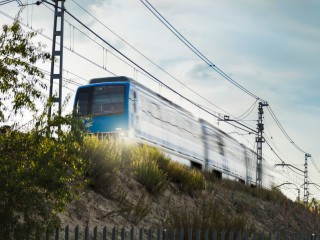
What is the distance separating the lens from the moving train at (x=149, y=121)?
888 inches

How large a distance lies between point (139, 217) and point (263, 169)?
32.9 meters

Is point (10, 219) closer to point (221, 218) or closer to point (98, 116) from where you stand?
point (221, 218)

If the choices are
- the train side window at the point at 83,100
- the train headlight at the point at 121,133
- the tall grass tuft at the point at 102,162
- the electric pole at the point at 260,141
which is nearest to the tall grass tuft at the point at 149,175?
the tall grass tuft at the point at 102,162

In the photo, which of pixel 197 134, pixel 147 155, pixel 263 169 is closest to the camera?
pixel 147 155

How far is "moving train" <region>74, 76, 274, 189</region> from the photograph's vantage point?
2256cm

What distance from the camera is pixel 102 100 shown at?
2334 centimetres

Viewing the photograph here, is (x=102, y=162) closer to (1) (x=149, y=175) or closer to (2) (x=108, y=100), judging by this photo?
(1) (x=149, y=175)

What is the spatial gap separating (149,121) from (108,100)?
1893mm

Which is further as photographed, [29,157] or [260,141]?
[260,141]

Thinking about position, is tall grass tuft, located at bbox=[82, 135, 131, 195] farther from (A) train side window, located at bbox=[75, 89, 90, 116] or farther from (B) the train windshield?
(A) train side window, located at bbox=[75, 89, 90, 116]

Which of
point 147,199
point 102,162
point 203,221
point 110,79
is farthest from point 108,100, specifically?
point 203,221

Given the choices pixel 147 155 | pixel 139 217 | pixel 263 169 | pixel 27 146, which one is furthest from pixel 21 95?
pixel 263 169

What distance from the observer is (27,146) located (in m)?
7.33

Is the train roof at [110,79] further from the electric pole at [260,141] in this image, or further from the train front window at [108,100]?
the electric pole at [260,141]
